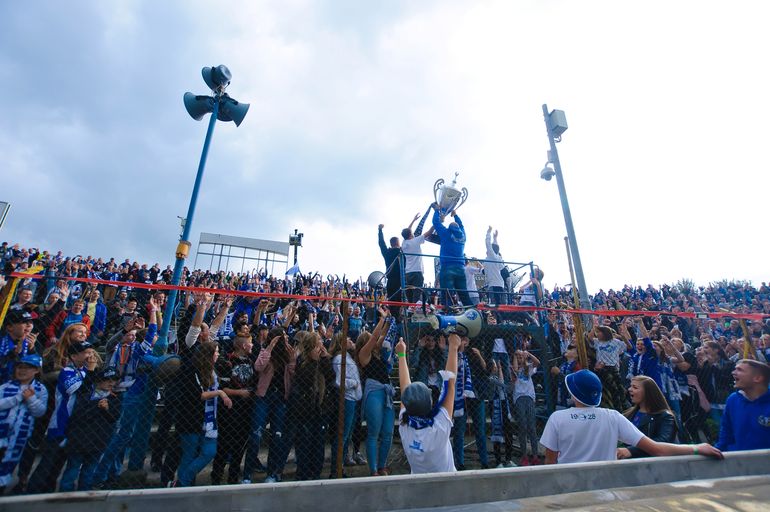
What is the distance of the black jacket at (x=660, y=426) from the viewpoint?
3752 mm

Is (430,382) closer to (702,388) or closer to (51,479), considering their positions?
(51,479)

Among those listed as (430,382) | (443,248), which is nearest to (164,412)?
(430,382)

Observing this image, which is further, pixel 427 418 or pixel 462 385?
pixel 462 385

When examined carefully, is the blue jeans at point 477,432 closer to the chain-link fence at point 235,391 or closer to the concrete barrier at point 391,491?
the chain-link fence at point 235,391

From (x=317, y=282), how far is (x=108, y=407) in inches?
503

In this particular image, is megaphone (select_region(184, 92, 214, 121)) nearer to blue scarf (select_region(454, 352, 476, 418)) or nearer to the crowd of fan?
the crowd of fan

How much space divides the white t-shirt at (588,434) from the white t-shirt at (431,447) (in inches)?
33.8

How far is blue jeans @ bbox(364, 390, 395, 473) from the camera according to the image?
479cm

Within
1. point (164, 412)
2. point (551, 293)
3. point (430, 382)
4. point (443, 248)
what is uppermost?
point (551, 293)

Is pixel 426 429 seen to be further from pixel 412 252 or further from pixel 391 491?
pixel 412 252

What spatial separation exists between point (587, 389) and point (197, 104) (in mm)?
6291

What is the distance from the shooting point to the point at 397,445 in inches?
272

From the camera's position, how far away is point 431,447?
2.95 metres

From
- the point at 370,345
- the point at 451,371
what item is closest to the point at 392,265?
the point at 370,345
